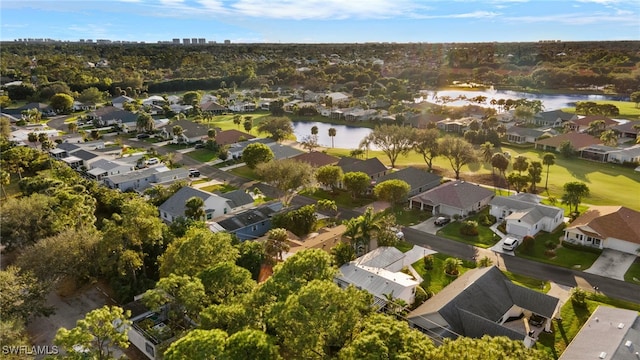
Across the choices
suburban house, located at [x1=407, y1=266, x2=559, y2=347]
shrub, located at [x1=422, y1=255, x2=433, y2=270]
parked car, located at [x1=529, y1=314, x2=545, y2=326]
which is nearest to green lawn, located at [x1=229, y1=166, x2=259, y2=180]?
shrub, located at [x1=422, y1=255, x2=433, y2=270]

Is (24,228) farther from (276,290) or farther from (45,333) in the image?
(276,290)

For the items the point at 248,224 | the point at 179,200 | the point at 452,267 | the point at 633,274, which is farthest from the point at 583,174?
the point at 179,200

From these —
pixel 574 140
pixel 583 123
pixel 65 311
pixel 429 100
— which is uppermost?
pixel 429 100

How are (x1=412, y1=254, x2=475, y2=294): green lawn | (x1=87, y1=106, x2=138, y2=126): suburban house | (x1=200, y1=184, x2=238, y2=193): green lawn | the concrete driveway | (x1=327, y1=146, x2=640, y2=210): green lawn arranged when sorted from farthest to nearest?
(x1=87, y1=106, x2=138, y2=126): suburban house → (x1=200, y1=184, x2=238, y2=193): green lawn → (x1=327, y1=146, x2=640, y2=210): green lawn → the concrete driveway → (x1=412, y1=254, x2=475, y2=294): green lawn

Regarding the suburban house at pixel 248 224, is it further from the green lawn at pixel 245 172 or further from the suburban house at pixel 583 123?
the suburban house at pixel 583 123

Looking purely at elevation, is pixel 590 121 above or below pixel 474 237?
above

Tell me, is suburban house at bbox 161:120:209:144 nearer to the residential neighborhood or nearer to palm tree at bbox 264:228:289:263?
the residential neighborhood

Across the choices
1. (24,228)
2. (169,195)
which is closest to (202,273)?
(24,228)

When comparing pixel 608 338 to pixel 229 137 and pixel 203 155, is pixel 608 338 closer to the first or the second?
pixel 203 155
